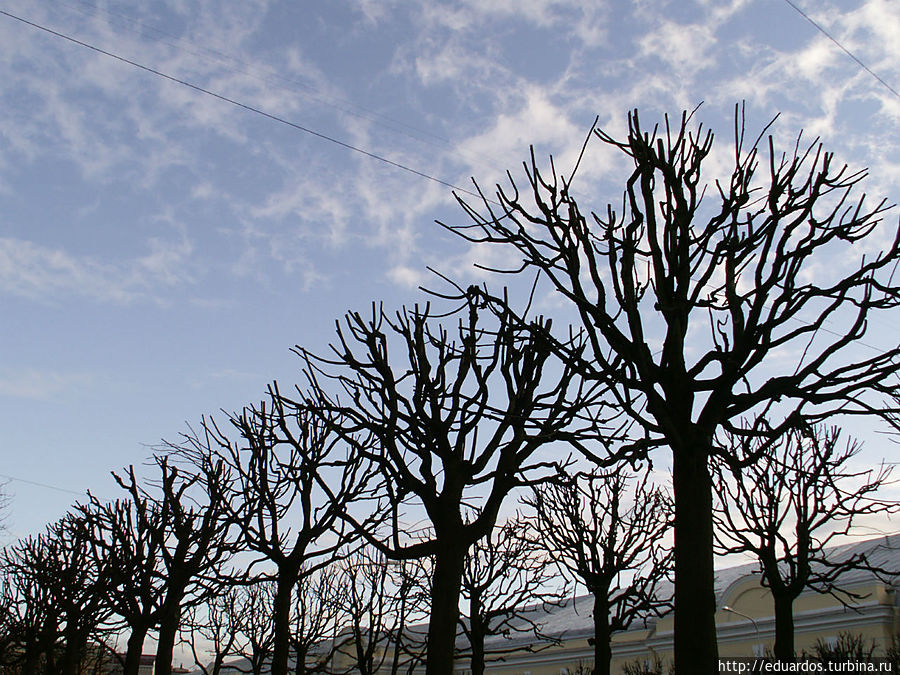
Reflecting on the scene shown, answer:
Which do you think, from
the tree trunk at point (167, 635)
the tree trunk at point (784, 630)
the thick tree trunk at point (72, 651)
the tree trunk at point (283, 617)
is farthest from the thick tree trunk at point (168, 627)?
the tree trunk at point (784, 630)

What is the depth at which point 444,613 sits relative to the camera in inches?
222

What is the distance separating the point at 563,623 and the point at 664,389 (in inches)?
1514

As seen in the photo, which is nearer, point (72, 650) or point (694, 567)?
point (694, 567)

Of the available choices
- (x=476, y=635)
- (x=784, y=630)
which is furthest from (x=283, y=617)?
(x=476, y=635)

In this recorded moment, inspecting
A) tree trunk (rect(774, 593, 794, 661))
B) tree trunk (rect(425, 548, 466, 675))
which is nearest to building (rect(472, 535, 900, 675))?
tree trunk (rect(774, 593, 794, 661))

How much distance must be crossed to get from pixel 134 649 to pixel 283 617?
5.52 metres

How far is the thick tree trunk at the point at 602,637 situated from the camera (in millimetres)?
13211

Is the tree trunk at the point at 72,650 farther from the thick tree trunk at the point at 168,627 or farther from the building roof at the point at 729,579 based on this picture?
the building roof at the point at 729,579

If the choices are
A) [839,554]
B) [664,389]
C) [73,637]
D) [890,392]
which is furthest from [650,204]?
[839,554]

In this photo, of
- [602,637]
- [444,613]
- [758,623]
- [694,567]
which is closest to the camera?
[694,567]

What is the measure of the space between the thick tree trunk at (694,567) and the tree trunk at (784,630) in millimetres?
9228

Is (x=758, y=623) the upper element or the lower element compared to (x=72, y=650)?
lower

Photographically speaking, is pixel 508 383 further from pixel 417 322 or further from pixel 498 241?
pixel 498 241

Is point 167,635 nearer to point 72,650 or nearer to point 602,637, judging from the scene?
point 72,650
